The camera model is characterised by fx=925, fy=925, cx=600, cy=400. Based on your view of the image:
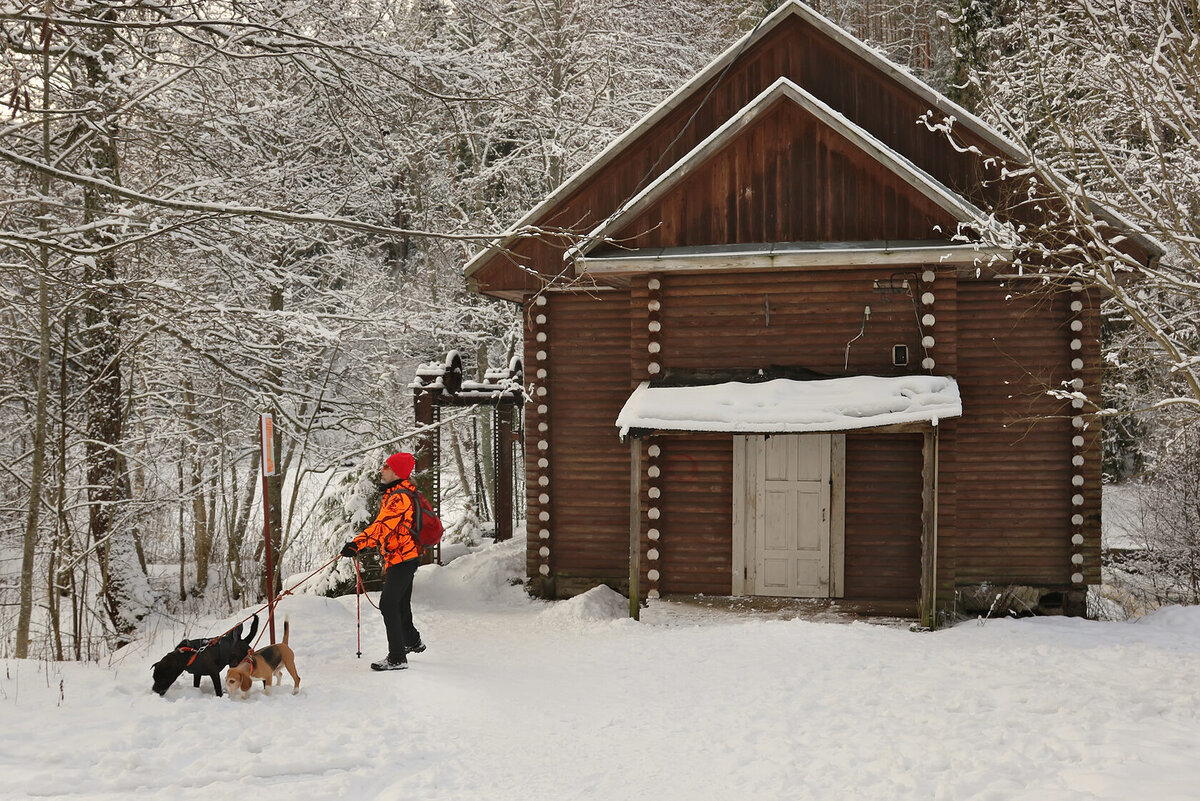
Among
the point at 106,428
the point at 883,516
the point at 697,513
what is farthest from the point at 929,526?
the point at 106,428

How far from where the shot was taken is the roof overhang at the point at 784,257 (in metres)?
10.8

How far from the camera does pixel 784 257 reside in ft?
36.6

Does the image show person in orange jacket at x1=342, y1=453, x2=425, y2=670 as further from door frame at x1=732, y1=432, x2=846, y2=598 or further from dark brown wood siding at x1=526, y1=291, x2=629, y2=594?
door frame at x1=732, y1=432, x2=846, y2=598

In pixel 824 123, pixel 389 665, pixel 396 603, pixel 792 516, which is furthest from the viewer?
pixel 792 516

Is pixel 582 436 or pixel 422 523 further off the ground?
pixel 582 436

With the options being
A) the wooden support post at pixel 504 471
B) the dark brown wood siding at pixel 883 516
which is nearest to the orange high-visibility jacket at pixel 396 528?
the dark brown wood siding at pixel 883 516

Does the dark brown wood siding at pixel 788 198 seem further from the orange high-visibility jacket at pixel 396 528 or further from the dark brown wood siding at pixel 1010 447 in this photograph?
the orange high-visibility jacket at pixel 396 528

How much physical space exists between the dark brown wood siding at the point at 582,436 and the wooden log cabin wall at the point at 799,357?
3 centimetres

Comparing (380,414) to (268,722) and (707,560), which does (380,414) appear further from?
(268,722)

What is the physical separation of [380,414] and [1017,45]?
14729 mm

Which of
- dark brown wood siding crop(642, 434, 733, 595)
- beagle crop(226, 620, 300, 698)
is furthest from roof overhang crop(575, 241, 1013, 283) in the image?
beagle crop(226, 620, 300, 698)

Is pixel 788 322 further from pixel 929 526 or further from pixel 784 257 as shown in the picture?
pixel 929 526

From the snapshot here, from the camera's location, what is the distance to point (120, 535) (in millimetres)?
12328

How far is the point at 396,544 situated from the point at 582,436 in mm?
5120
